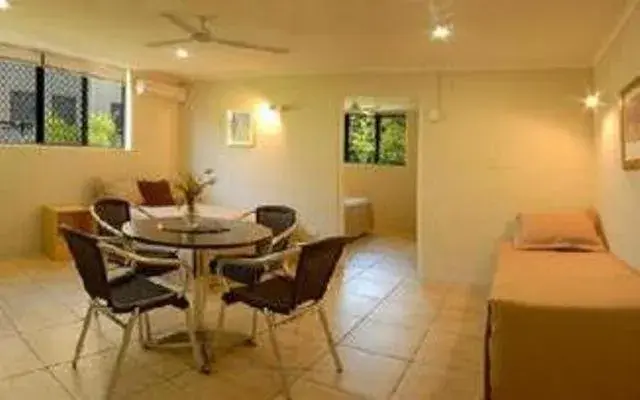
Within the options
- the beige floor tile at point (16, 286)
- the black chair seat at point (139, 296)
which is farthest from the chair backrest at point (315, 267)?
the beige floor tile at point (16, 286)

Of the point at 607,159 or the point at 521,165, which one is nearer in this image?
the point at 607,159

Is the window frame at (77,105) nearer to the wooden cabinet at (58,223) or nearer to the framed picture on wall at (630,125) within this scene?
the wooden cabinet at (58,223)

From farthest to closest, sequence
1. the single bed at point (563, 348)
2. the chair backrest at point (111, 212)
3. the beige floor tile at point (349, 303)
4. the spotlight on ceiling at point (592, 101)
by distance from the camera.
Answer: the spotlight on ceiling at point (592, 101)
the beige floor tile at point (349, 303)
the chair backrest at point (111, 212)
the single bed at point (563, 348)

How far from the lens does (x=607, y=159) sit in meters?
4.53

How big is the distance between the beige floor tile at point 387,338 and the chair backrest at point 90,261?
63.7 inches

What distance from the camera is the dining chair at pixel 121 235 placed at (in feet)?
11.4

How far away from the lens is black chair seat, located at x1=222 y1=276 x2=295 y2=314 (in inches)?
109

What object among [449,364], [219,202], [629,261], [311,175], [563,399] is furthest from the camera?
[219,202]

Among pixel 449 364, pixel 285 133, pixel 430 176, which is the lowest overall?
pixel 449 364

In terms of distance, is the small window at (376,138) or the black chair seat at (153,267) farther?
the small window at (376,138)

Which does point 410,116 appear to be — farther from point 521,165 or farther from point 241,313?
point 241,313

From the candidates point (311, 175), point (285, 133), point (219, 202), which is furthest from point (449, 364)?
point (219, 202)

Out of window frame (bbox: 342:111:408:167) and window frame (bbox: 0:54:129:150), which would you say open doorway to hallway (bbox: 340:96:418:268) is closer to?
window frame (bbox: 342:111:408:167)

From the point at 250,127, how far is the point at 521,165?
10.6 feet
